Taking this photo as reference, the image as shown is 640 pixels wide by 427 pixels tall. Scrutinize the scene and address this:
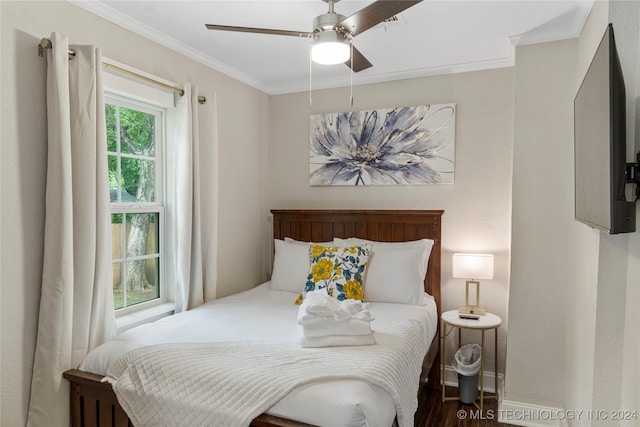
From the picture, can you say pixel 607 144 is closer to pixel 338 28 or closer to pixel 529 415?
pixel 338 28

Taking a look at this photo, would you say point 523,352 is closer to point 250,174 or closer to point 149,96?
point 250,174

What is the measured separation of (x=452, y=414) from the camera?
2.75 meters

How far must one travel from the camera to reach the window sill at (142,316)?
2459 mm

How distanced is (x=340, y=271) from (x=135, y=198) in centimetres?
150

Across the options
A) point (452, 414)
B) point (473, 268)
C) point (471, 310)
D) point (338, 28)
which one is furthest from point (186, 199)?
point (452, 414)

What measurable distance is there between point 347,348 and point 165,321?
1.17m

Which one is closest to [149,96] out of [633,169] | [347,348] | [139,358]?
[139,358]

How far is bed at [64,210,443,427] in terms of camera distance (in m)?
1.60

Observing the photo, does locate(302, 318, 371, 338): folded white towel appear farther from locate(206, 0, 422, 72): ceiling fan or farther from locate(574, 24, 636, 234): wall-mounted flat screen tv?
locate(206, 0, 422, 72): ceiling fan

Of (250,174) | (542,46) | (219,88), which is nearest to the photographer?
(542,46)

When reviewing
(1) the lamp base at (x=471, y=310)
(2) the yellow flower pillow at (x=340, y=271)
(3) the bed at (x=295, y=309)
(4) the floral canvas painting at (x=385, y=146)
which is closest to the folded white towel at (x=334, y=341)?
(3) the bed at (x=295, y=309)

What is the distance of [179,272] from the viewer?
2783 mm

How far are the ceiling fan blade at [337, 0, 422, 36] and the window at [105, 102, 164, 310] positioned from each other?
5.19 ft

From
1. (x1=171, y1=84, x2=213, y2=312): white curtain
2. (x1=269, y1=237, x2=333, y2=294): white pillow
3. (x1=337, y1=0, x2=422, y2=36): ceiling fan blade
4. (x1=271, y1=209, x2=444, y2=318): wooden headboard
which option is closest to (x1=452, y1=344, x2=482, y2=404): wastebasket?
(x1=271, y1=209, x2=444, y2=318): wooden headboard
